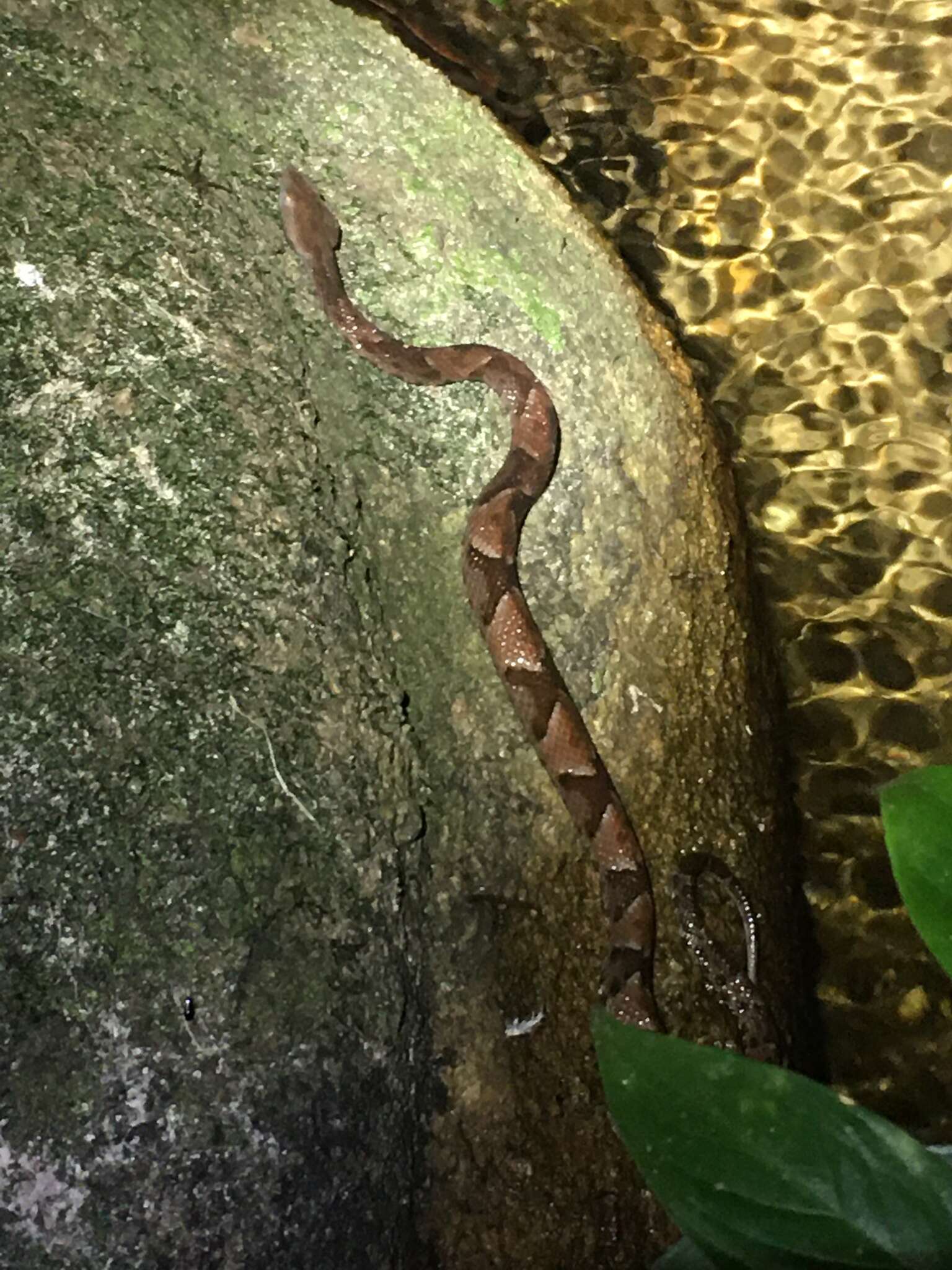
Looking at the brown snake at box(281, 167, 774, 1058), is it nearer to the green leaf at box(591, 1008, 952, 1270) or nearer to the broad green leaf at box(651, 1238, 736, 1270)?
the broad green leaf at box(651, 1238, 736, 1270)

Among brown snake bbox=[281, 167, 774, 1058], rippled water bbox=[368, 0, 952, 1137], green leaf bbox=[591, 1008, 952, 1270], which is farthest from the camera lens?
rippled water bbox=[368, 0, 952, 1137]

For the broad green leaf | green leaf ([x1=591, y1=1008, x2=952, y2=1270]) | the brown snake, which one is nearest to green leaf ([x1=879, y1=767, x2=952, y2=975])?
green leaf ([x1=591, y1=1008, x2=952, y2=1270])

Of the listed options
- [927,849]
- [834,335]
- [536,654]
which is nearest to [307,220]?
[536,654]

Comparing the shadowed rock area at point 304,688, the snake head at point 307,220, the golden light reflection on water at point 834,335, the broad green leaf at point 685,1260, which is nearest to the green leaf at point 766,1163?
the broad green leaf at point 685,1260

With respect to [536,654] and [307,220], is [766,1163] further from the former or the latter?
[307,220]

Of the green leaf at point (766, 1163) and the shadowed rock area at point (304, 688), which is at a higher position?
the green leaf at point (766, 1163)

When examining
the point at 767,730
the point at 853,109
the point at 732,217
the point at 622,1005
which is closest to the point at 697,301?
the point at 732,217

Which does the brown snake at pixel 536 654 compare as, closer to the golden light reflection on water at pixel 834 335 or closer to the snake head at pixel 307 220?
the snake head at pixel 307 220
